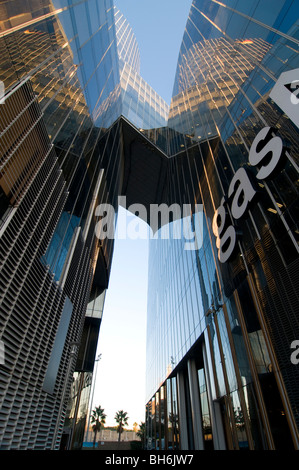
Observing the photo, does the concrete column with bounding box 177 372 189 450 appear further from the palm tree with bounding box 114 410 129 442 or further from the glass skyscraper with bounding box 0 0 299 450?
the palm tree with bounding box 114 410 129 442

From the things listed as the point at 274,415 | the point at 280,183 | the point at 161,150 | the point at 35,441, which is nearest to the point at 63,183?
the point at 280,183

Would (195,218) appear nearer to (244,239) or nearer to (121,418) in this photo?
(244,239)

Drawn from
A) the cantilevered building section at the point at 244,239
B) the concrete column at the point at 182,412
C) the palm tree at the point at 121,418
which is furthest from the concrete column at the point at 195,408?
the palm tree at the point at 121,418

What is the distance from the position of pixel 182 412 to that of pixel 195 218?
58.4 feet

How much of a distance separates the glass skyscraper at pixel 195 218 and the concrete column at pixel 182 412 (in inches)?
4.1

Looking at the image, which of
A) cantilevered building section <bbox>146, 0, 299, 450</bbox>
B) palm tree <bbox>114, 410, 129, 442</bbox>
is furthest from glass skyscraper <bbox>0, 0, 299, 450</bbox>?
palm tree <bbox>114, 410, 129, 442</bbox>

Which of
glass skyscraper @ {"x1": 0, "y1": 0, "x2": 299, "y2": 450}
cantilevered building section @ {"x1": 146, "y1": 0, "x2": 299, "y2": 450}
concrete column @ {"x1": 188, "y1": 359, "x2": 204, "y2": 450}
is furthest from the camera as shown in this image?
concrete column @ {"x1": 188, "y1": 359, "x2": 204, "y2": 450}

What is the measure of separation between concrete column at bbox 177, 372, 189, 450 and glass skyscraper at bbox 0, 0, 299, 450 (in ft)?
0.34

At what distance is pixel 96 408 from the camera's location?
67312 mm

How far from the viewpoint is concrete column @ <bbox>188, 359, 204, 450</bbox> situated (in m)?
18.2

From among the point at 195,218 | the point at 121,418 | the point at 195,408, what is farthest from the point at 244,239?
the point at 121,418

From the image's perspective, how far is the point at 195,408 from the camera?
19.8m

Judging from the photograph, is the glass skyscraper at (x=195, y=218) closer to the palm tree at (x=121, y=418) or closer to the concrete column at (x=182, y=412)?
the concrete column at (x=182, y=412)

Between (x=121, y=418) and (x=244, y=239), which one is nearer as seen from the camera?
(x=244, y=239)
